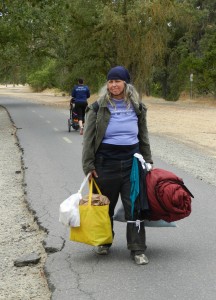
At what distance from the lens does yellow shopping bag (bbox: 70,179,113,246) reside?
501cm

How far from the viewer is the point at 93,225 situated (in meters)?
5.02

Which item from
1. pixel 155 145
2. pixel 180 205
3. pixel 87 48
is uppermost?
pixel 87 48

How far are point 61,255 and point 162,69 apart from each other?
44.3 m

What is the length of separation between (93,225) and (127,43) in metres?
31.7

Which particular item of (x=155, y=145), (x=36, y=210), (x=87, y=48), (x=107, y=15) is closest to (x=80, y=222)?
(x=36, y=210)

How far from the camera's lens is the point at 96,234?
5.06 metres

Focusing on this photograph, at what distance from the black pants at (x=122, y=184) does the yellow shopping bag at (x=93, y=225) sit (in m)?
0.17

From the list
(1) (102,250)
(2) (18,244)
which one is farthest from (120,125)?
(2) (18,244)

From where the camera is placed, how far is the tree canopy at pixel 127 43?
3362cm

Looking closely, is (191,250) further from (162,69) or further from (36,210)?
(162,69)

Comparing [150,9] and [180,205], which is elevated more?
[150,9]

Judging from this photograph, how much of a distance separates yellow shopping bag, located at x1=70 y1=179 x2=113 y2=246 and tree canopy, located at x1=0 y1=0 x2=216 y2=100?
19452 millimetres

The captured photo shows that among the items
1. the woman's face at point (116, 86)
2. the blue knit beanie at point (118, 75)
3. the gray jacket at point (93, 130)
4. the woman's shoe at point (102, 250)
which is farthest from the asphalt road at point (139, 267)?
the blue knit beanie at point (118, 75)

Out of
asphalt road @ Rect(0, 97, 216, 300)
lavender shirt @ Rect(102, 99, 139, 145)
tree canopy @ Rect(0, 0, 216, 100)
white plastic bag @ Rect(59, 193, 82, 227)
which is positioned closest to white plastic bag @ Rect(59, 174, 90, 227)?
white plastic bag @ Rect(59, 193, 82, 227)
